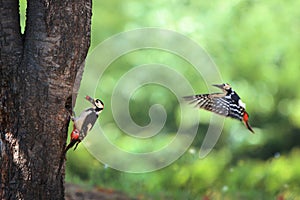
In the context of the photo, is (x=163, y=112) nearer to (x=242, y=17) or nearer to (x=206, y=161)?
(x=242, y=17)

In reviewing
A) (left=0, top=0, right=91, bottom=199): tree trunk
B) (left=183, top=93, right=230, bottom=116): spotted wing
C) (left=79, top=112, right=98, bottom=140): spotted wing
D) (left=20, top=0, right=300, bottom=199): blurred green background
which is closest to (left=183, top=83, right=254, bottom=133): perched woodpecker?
(left=183, top=93, right=230, bottom=116): spotted wing

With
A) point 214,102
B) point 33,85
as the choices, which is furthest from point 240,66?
point 33,85

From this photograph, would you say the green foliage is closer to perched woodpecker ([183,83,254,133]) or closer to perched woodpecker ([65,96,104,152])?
perched woodpecker ([183,83,254,133])

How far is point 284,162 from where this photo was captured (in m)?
7.58

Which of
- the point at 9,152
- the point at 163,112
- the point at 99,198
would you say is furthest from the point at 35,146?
the point at 163,112

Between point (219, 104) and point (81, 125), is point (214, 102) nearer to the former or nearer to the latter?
point (219, 104)

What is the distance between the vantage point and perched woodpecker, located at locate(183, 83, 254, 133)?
4.45 m

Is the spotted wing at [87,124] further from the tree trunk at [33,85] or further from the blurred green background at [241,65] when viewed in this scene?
the blurred green background at [241,65]

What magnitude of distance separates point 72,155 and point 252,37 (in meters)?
3.44

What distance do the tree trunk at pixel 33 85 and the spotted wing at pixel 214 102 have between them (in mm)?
1059

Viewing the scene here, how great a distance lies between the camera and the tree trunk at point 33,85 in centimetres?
374

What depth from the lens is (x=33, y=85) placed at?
375 cm

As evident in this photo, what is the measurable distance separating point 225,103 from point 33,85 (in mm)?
1350

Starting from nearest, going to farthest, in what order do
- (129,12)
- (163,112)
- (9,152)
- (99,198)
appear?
(9,152) → (99,198) → (163,112) → (129,12)
